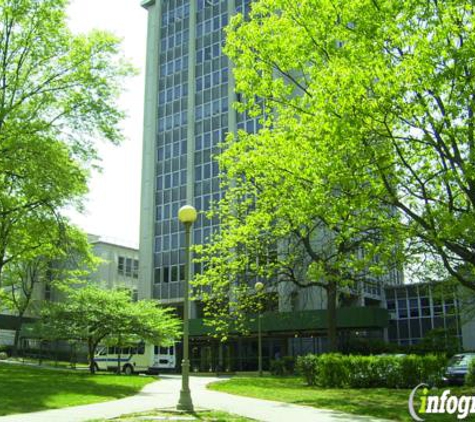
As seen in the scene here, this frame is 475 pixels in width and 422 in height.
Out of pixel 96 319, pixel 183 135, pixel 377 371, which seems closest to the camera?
pixel 377 371

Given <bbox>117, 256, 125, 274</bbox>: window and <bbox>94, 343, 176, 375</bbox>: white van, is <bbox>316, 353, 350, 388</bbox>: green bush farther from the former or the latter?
<bbox>117, 256, 125, 274</bbox>: window

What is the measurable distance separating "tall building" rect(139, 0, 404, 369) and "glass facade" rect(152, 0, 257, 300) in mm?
95

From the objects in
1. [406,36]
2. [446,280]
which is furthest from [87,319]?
[406,36]

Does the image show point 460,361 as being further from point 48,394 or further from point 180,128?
point 180,128

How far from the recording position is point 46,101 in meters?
25.4

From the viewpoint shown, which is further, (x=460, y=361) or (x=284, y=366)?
(x=284, y=366)

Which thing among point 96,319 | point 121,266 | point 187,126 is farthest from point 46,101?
point 121,266

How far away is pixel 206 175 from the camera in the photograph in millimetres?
53312

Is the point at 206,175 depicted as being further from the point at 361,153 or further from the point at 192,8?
the point at 361,153

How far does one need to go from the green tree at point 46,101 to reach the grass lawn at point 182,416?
42.4 feet

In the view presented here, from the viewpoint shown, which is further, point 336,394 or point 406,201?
point 336,394

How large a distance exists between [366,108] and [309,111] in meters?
1.98

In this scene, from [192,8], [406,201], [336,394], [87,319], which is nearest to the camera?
[406,201]

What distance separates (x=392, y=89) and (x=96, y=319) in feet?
72.3
